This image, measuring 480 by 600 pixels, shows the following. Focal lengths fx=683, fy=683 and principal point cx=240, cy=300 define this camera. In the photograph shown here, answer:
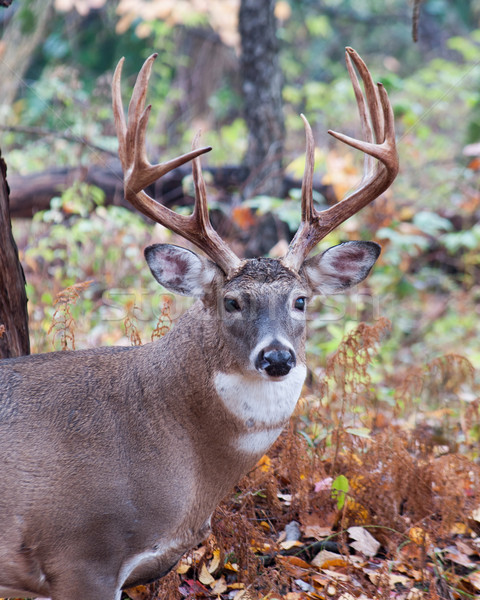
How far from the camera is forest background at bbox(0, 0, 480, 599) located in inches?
169

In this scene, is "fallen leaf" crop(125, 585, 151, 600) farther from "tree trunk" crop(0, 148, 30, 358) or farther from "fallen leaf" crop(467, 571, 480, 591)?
"fallen leaf" crop(467, 571, 480, 591)

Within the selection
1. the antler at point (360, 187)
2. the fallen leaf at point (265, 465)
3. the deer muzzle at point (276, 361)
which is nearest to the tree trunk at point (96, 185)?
the fallen leaf at point (265, 465)

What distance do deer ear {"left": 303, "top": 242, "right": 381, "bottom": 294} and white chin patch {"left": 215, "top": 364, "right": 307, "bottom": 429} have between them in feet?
2.26

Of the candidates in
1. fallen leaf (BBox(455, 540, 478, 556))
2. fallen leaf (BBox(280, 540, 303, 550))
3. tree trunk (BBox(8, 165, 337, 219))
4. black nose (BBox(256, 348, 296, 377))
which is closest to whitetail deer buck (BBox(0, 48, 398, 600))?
black nose (BBox(256, 348, 296, 377))

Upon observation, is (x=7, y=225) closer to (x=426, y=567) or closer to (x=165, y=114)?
(x=426, y=567)

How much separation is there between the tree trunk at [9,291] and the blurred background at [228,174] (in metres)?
0.33

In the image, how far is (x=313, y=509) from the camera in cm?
441

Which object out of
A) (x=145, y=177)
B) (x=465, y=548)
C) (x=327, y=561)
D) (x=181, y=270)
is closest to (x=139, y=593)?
(x=327, y=561)

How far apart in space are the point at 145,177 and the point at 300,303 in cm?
104

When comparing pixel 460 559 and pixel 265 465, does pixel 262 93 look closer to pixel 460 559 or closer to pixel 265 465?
pixel 265 465

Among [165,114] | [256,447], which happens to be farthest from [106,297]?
[165,114]

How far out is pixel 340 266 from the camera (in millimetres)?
3871

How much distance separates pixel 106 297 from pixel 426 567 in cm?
490

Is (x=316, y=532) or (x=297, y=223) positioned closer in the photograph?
(x=316, y=532)
